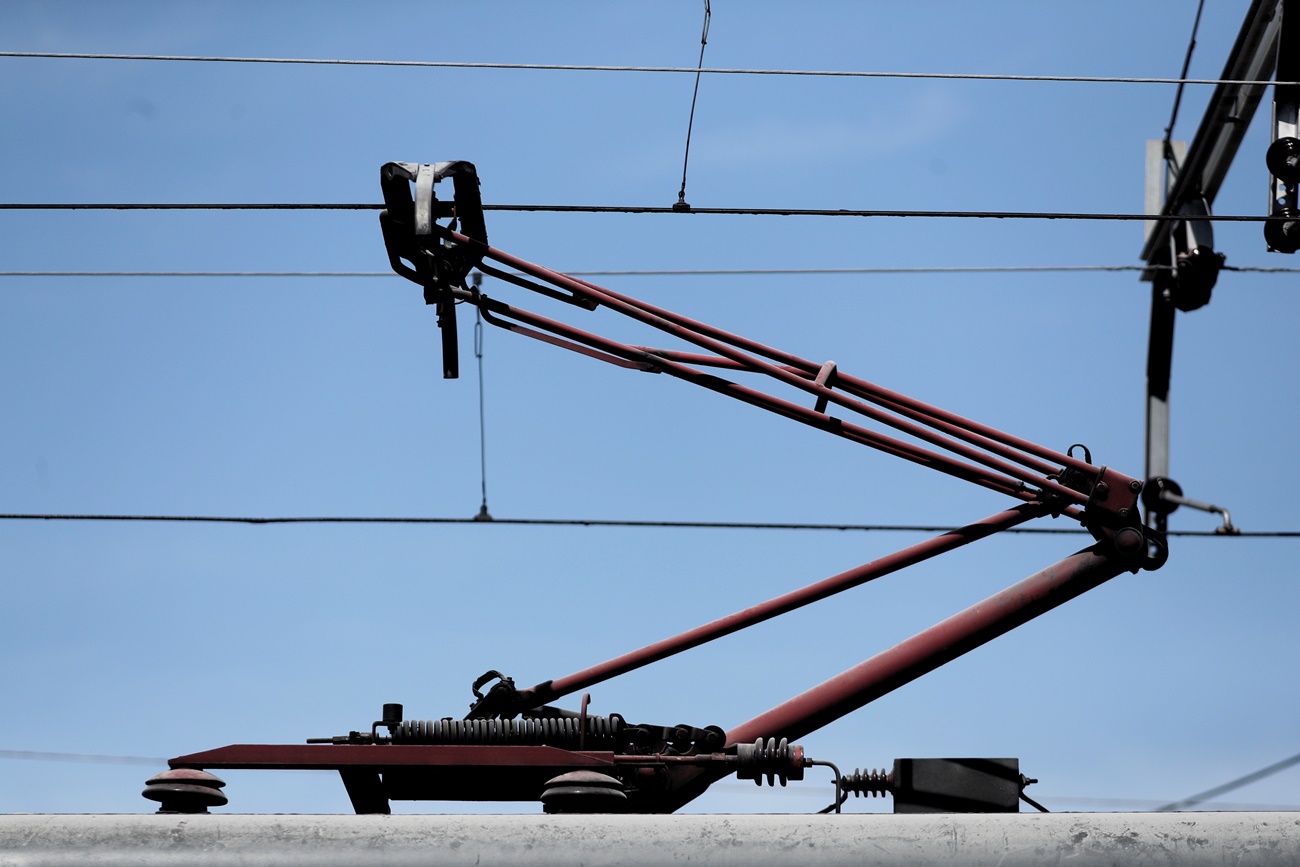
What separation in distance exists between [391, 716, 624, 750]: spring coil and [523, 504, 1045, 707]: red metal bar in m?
0.95

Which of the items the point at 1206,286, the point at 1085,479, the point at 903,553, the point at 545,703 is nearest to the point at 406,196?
the point at 545,703

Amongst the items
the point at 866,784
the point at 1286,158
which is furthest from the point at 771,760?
the point at 1286,158

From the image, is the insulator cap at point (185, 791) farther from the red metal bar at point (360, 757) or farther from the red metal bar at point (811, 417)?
the red metal bar at point (811, 417)

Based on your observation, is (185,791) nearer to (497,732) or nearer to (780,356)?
(497,732)

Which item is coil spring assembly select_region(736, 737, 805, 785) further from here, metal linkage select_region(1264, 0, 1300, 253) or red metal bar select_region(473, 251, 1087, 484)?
metal linkage select_region(1264, 0, 1300, 253)

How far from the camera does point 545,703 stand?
715 centimetres

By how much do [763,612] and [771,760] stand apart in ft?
3.99

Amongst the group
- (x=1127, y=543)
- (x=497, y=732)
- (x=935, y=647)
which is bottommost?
(x=497, y=732)

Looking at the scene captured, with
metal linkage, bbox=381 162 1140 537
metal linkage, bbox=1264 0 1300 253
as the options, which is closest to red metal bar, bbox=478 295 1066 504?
Result: metal linkage, bbox=381 162 1140 537

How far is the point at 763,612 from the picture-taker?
7.39 meters

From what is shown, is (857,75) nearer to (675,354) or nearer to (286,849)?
(675,354)

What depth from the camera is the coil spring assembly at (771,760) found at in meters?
6.26

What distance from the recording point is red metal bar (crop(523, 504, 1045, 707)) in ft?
23.7

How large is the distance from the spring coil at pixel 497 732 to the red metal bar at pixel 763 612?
946 mm
